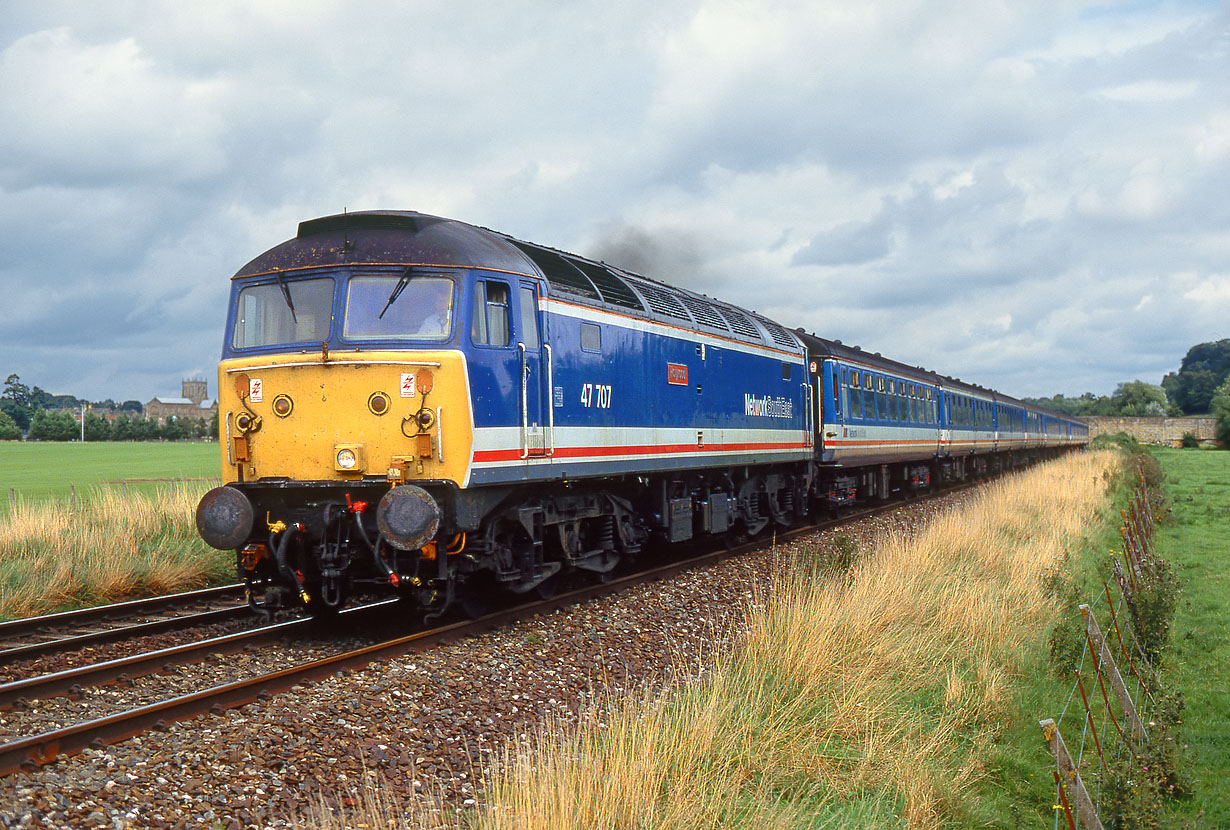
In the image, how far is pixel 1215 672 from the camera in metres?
11.1

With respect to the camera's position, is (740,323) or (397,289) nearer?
(397,289)

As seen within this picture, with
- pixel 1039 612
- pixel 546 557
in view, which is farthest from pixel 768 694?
pixel 1039 612

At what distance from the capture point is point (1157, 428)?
96.1 metres

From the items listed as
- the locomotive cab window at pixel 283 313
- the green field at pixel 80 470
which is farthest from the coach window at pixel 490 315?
the green field at pixel 80 470

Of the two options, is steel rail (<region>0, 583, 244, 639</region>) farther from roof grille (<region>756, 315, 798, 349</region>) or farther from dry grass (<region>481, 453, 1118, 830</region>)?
roof grille (<region>756, 315, 798, 349</region>)

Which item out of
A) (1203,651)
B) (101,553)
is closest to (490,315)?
Result: (101,553)

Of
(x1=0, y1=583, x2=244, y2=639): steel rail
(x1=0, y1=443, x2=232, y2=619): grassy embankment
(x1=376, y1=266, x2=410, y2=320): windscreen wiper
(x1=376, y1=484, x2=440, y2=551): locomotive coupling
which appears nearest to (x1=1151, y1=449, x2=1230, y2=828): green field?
→ (x1=376, y1=484, x2=440, y2=551): locomotive coupling

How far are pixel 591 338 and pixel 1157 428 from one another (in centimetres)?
10105

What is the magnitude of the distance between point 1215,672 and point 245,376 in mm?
11177

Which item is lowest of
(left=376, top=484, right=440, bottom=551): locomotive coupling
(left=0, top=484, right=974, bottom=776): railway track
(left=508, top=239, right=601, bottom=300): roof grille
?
(left=0, top=484, right=974, bottom=776): railway track

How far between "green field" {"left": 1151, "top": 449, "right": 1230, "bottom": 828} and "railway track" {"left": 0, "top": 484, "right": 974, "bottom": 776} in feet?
19.7

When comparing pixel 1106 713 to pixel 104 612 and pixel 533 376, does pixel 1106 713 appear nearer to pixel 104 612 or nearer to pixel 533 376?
pixel 533 376

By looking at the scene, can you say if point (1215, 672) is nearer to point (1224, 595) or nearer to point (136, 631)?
point (1224, 595)

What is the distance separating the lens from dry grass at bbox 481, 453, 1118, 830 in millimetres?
4988
